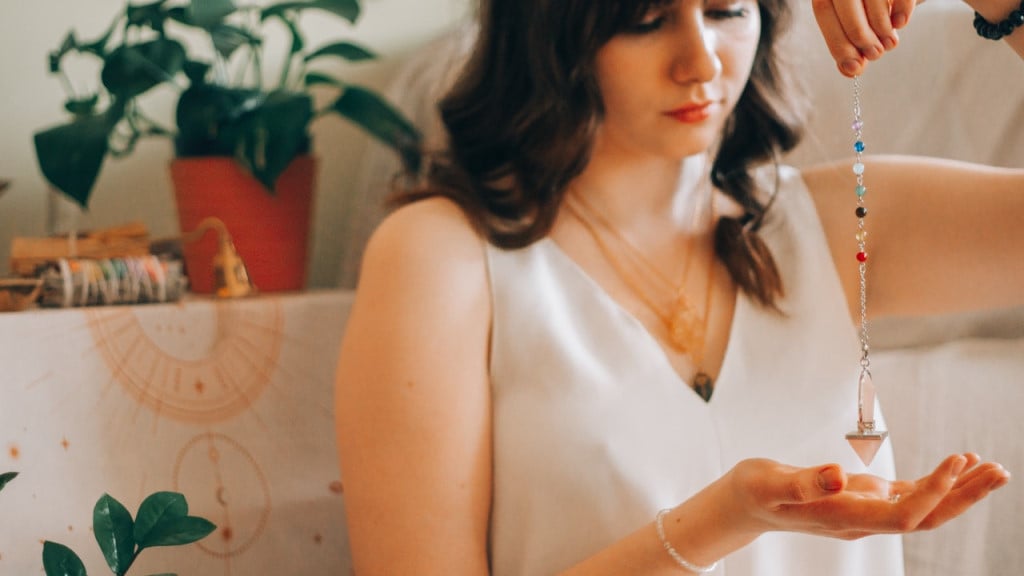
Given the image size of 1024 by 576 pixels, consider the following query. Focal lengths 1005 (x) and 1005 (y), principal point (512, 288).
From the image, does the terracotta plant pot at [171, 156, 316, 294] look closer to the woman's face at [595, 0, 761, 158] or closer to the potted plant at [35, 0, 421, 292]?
the potted plant at [35, 0, 421, 292]

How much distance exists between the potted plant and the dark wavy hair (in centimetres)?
21

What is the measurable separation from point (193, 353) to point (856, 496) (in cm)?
73

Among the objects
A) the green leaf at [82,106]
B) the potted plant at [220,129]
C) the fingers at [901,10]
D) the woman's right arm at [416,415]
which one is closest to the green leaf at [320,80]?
the potted plant at [220,129]

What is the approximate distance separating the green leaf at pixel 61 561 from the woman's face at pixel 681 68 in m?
0.63

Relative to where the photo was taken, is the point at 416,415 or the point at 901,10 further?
the point at 416,415

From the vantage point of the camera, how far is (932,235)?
105cm

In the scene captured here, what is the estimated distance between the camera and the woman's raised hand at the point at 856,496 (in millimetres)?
636

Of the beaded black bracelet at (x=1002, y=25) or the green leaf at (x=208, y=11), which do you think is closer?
the beaded black bracelet at (x=1002, y=25)

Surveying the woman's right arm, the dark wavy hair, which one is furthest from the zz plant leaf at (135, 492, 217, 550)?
the dark wavy hair

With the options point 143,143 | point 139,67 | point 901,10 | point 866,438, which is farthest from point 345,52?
point 866,438

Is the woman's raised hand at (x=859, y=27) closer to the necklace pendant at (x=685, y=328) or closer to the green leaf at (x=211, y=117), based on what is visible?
the necklace pendant at (x=685, y=328)

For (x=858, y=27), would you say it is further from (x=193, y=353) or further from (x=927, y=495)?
(x=193, y=353)

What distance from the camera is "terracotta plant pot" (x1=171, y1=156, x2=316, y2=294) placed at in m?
1.24

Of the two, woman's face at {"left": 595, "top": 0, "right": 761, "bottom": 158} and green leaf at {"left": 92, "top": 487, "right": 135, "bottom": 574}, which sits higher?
woman's face at {"left": 595, "top": 0, "right": 761, "bottom": 158}
